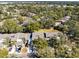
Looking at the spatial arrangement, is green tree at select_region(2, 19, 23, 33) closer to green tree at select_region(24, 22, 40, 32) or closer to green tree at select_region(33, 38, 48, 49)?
green tree at select_region(24, 22, 40, 32)

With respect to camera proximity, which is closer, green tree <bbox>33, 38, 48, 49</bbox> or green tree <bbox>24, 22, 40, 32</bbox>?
green tree <bbox>33, 38, 48, 49</bbox>

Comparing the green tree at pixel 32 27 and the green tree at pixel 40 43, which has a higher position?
the green tree at pixel 32 27

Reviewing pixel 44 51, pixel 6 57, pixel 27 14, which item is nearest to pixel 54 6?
pixel 27 14

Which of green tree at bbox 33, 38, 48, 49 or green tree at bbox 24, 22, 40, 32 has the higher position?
green tree at bbox 24, 22, 40, 32

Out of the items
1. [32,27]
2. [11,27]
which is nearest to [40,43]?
[32,27]

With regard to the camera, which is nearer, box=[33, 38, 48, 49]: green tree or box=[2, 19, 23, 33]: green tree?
box=[33, 38, 48, 49]: green tree

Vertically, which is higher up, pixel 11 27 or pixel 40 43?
pixel 11 27

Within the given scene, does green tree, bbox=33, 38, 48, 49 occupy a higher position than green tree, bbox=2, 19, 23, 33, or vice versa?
green tree, bbox=2, 19, 23, 33

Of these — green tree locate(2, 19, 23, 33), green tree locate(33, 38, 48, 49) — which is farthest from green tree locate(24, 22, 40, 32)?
green tree locate(33, 38, 48, 49)

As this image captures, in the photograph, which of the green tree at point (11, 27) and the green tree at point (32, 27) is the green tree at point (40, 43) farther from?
the green tree at point (11, 27)

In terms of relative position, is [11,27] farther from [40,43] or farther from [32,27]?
[40,43]

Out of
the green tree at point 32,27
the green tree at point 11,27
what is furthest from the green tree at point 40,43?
the green tree at point 11,27
